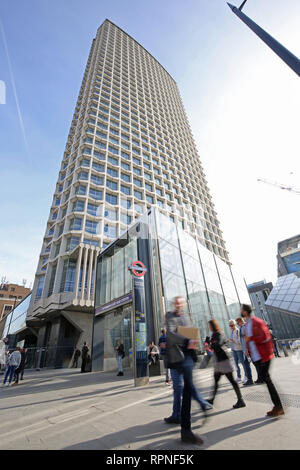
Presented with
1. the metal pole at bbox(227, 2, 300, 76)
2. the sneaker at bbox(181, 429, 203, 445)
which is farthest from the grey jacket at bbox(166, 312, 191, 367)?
the metal pole at bbox(227, 2, 300, 76)

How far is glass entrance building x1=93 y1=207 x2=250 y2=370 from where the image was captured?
11.5 metres

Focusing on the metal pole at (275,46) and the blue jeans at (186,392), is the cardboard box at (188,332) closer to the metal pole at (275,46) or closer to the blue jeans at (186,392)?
the blue jeans at (186,392)

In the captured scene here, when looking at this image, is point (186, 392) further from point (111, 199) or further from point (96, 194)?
point (111, 199)

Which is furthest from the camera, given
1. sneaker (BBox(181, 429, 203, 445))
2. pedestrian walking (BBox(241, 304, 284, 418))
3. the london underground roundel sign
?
the london underground roundel sign

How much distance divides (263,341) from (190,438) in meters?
1.81

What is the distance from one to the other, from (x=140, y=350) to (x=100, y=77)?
50658 mm

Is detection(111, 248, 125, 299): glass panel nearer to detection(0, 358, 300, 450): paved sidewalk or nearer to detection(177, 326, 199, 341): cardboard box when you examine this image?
detection(0, 358, 300, 450): paved sidewalk

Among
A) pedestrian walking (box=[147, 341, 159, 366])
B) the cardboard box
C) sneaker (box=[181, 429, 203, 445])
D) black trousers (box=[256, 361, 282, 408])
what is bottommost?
sneaker (box=[181, 429, 203, 445])

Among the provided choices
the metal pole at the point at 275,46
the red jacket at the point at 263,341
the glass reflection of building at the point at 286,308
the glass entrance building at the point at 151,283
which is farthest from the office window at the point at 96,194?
the glass reflection of building at the point at 286,308

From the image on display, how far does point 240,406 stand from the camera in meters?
3.56

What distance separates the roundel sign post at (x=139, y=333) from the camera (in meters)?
7.28

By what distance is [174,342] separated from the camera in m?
2.90

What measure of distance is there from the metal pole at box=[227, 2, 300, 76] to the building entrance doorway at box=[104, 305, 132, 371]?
1377cm
